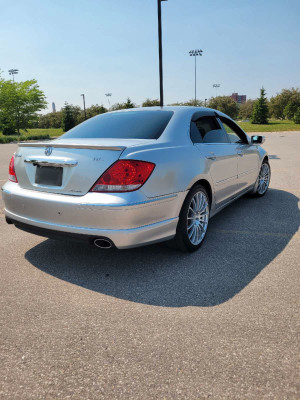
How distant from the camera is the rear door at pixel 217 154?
391 cm

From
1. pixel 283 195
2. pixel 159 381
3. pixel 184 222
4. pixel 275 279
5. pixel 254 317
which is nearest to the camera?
pixel 159 381

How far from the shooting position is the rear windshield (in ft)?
11.6

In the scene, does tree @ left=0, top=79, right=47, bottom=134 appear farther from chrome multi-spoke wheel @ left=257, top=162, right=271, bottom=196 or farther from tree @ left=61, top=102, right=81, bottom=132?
chrome multi-spoke wheel @ left=257, top=162, right=271, bottom=196

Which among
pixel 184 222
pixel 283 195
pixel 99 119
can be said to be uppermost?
pixel 99 119

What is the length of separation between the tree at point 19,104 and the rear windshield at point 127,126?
48406 mm

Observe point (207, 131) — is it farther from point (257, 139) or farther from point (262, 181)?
point (262, 181)

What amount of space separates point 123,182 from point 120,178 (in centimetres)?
4

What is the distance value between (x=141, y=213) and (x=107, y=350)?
3.71 feet

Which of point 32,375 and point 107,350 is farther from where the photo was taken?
point 107,350

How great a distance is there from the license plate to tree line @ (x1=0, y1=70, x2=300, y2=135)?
49.2m

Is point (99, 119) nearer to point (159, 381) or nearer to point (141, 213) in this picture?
point (141, 213)

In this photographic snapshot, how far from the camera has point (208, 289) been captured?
291 centimetres

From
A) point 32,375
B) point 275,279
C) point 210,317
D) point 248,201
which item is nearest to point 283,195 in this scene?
point 248,201

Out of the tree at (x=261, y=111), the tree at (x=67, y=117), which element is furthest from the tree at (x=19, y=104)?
the tree at (x=261, y=111)
